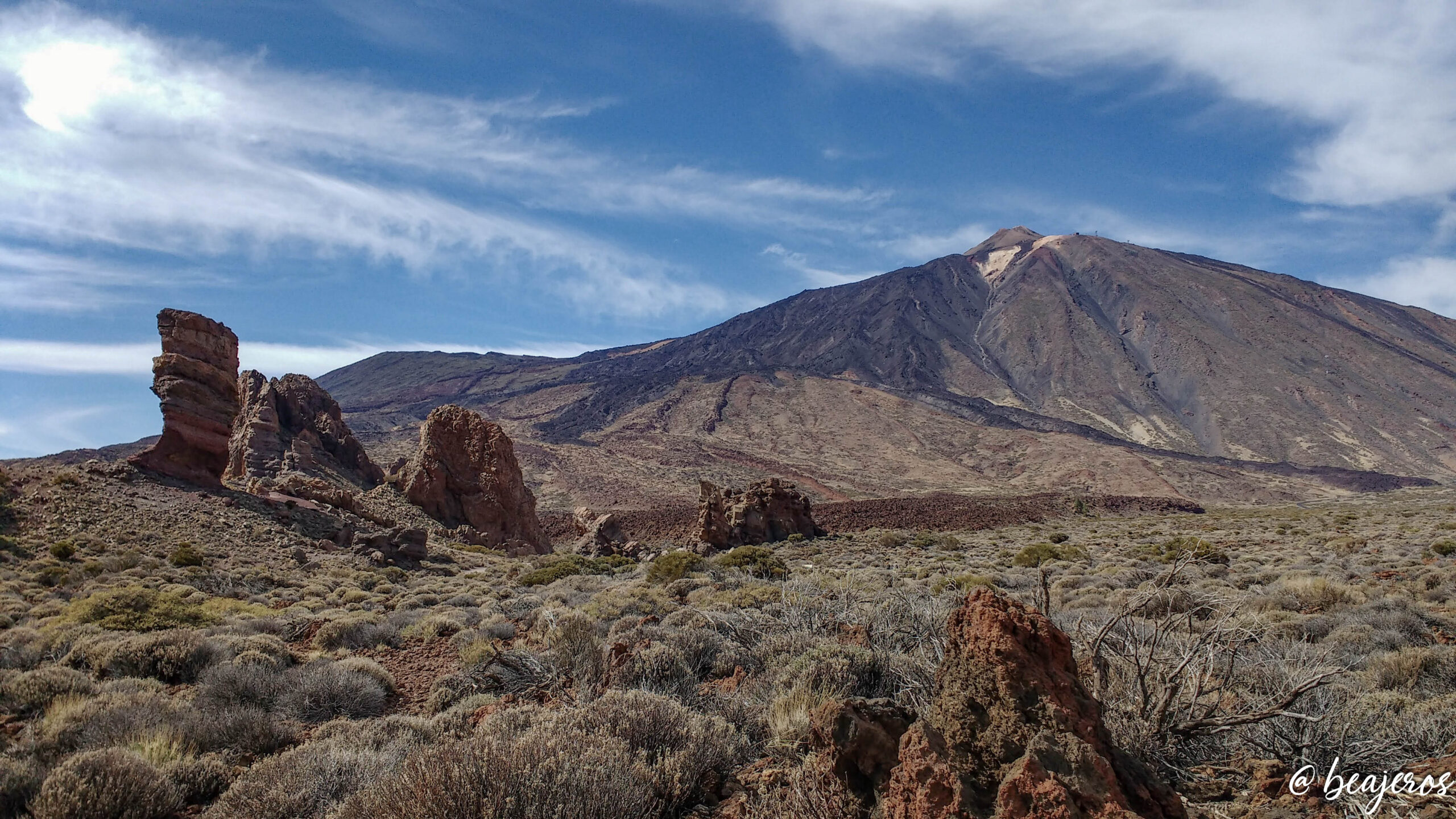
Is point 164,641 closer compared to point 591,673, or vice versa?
point 591,673

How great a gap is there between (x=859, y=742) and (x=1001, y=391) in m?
115

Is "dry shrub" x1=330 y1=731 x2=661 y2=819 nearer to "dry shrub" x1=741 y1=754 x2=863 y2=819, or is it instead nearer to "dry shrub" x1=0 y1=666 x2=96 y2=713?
"dry shrub" x1=741 y1=754 x2=863 y2=819

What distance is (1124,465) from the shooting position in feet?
190

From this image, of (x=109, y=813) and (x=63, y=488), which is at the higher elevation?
(x=63, y=488)

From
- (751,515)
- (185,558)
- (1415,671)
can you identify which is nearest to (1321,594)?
(1415,671)

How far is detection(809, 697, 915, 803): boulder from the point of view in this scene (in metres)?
2.91

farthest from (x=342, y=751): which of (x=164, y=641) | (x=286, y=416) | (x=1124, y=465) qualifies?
(x=1124, y=465)

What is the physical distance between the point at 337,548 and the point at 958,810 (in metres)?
19.0

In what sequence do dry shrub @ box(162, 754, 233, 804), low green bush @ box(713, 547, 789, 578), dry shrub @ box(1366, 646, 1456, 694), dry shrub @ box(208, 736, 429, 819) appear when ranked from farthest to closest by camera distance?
low green bush @ box(713, 547, 789, 578) < dry shrub @ box(1366, 646, 1456, 694) < dry shrub @ box(162, 754, 233, 804) < dry shrub @ box(208, 736, 429, 819)

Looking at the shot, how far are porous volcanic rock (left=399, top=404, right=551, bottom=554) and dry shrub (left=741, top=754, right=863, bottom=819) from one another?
2351cm

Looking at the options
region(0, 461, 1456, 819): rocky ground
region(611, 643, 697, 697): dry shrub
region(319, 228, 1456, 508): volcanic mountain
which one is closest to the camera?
region(0, 461, 1456, 819): rocky ground

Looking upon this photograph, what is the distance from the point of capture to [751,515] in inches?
961

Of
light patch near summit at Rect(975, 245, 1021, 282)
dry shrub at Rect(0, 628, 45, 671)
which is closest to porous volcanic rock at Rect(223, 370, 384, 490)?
dry shrub at Rect(0, 628, 45, 671)

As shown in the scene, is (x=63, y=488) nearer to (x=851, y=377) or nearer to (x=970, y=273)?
(x=851, y=377)
